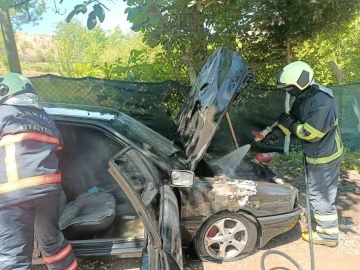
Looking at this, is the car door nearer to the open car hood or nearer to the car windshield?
the car windshield

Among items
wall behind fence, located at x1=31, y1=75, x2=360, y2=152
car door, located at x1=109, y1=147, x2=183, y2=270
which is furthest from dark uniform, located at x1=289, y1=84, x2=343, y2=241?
wall behind fence, located at x1=31, y1=75, x2=360, y2=152

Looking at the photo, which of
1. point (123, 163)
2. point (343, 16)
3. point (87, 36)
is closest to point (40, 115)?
point (123, 163)

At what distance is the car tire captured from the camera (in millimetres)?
2922

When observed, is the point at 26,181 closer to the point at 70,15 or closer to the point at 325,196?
the point at 70,15

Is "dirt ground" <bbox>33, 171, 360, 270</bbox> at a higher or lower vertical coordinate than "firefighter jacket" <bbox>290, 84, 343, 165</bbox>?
lower

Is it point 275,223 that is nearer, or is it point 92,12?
point 92,12

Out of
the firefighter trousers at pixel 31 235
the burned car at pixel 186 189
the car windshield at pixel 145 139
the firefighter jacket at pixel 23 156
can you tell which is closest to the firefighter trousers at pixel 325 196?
the burned car at pixel 186 189

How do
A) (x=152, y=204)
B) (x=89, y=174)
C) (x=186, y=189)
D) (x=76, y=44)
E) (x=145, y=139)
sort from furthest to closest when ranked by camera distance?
(x=76, y=44), (x=89, y=174), (x=145, y=139), (x=186, y=189), (x=152, y=204)

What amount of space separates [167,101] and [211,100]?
9.10ft

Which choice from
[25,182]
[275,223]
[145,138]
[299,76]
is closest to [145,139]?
[145,138]

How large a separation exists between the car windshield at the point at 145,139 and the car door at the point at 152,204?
0.27 m

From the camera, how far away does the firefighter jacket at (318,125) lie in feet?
10.1

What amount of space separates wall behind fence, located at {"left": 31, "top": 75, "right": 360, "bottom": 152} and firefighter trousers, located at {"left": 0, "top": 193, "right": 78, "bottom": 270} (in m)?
2.23

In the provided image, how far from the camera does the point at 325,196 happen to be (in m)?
3.33
